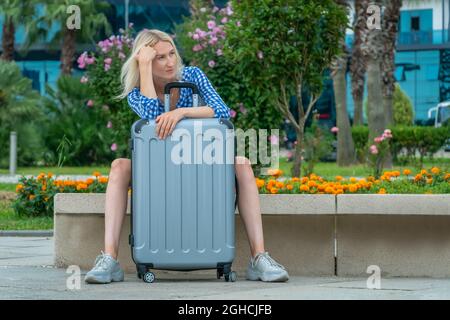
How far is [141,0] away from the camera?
61625mm

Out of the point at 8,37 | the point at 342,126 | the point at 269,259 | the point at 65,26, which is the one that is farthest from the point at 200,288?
the point at 8,37

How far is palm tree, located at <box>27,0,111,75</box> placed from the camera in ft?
140

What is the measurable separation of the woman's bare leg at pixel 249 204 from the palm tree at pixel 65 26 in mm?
34314

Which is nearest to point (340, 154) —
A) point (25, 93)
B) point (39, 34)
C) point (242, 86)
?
point (25, 93)

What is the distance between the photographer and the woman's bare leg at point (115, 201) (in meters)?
7.08

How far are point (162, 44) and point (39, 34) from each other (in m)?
Answer: 40.6

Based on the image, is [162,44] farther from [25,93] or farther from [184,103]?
[25,93]

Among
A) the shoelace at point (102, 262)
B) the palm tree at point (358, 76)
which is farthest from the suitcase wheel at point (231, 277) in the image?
the palm tree at point (358, 76)

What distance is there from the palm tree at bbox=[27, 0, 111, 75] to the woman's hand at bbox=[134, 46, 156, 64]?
33887 mm

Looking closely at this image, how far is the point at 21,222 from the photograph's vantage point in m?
13.1

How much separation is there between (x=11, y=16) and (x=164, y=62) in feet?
123

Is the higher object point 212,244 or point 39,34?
point 39,34

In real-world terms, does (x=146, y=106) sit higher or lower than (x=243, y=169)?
higher

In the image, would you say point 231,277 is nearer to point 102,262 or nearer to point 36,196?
point 102,262
